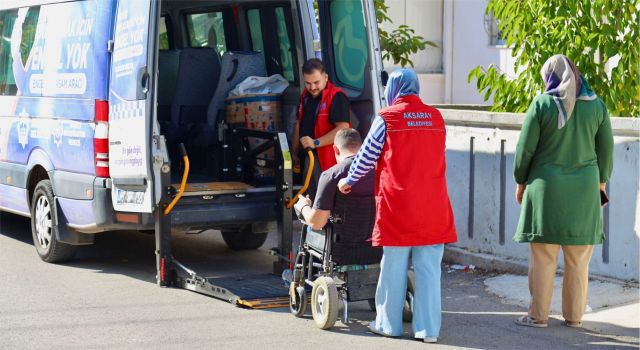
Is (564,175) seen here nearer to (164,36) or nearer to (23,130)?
(23,130)

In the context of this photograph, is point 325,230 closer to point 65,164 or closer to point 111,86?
point 111,86

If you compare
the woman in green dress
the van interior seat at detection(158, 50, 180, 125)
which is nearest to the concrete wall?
the woman in green dress

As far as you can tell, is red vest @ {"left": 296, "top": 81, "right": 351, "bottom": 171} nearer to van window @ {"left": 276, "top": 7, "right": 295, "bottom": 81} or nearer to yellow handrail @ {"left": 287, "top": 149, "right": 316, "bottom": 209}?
yellow handrail @ {"left": 287, "top": 149, "right": 316, "bottom": 209}

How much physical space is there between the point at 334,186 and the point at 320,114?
1.79m

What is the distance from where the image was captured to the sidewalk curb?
31.4ft

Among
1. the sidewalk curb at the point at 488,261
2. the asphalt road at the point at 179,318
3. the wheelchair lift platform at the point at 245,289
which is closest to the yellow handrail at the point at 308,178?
the wheelchair lift platform at the point at 245,289

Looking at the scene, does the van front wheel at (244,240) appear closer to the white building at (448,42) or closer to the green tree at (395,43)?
the green tree at (395,43)

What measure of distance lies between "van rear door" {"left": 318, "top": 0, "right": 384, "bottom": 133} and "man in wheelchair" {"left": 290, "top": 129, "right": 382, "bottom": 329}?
5.70 feet

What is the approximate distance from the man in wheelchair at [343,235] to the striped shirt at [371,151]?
262 mm

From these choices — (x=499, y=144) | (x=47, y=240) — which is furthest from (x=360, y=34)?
(x=47, y=240)

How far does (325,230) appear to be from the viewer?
303 inches

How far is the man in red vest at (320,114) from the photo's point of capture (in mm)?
9211

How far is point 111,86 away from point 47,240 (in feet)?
5.95

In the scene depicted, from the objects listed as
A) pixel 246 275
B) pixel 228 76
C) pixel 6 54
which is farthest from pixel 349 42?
pixel 6 54
